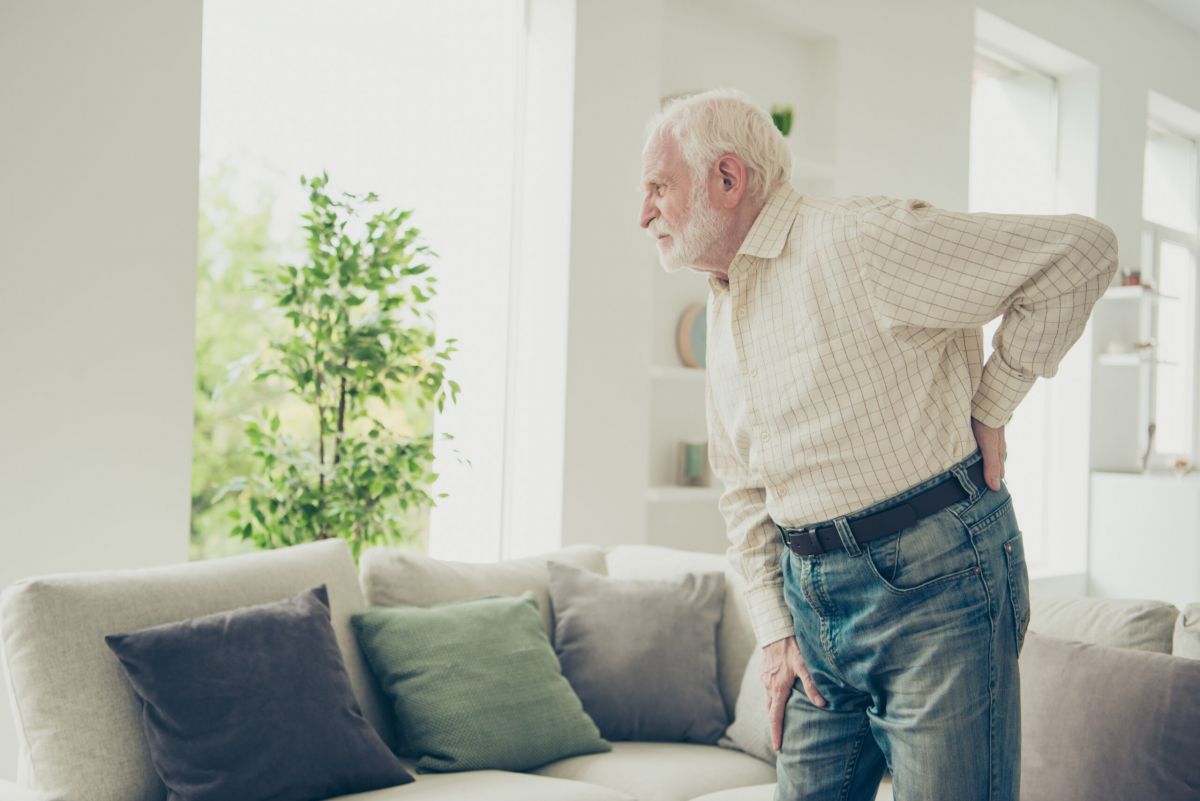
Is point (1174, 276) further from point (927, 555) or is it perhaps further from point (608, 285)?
point (927, 555)

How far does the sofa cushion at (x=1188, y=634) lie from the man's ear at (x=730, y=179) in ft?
4.74

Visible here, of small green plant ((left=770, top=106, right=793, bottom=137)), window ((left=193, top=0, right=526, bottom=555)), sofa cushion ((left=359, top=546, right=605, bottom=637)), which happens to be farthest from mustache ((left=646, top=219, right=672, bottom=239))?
small green plant ((left=770, top=106, right=793, bottom=137))

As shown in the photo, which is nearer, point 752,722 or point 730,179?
point 730,179

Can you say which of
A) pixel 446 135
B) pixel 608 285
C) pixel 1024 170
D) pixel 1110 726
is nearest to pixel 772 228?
pixel 1110 726

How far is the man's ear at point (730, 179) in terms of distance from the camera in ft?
4.88

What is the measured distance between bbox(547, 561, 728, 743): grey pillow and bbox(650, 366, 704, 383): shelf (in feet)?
4.33

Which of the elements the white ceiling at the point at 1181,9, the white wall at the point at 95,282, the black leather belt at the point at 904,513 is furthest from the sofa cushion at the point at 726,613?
the white ceiling at the point at 1181,9

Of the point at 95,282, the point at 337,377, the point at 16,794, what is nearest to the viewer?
the point at 16,794

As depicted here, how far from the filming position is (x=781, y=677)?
1.58 m

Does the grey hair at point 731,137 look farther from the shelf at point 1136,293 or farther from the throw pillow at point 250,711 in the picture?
the shelf at point 1136,293

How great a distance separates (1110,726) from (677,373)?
226cm

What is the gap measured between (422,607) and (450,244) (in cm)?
172

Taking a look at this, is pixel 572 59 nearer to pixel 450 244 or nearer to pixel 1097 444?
pixel 450 244

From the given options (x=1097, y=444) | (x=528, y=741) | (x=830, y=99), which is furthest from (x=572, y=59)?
(x=1097, y=444)
